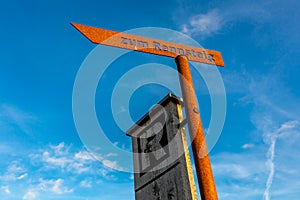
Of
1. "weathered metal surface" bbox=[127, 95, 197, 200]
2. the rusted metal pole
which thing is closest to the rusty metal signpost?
the rusted metal pole

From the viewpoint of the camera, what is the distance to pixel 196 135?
2.80 meters

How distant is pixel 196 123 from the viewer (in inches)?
114

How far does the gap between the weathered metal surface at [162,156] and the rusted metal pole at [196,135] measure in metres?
2.37

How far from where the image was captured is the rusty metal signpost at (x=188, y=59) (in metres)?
2.66

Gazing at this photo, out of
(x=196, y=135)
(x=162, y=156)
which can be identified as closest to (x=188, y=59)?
(x=196, y=135)

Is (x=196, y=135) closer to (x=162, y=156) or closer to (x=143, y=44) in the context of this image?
(x=143, y=44)

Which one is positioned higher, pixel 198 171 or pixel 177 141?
pixel 177 141

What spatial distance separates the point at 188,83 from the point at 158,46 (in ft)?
2.19

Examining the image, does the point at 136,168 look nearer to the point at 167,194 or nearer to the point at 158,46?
the point at 167,194

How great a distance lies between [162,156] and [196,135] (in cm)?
321

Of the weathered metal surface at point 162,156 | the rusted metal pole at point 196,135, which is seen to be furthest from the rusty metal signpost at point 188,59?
the weathered metal surface at point 162,156

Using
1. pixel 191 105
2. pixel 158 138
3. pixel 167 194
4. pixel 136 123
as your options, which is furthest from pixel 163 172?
pixel 191 105

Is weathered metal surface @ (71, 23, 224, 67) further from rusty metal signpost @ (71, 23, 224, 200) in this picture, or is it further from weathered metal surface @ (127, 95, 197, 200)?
weathered metal surface @ (127, 95, 197, 200)

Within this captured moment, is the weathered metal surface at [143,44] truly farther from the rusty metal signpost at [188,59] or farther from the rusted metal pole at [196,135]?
the rusted metal pole at [196,135]
